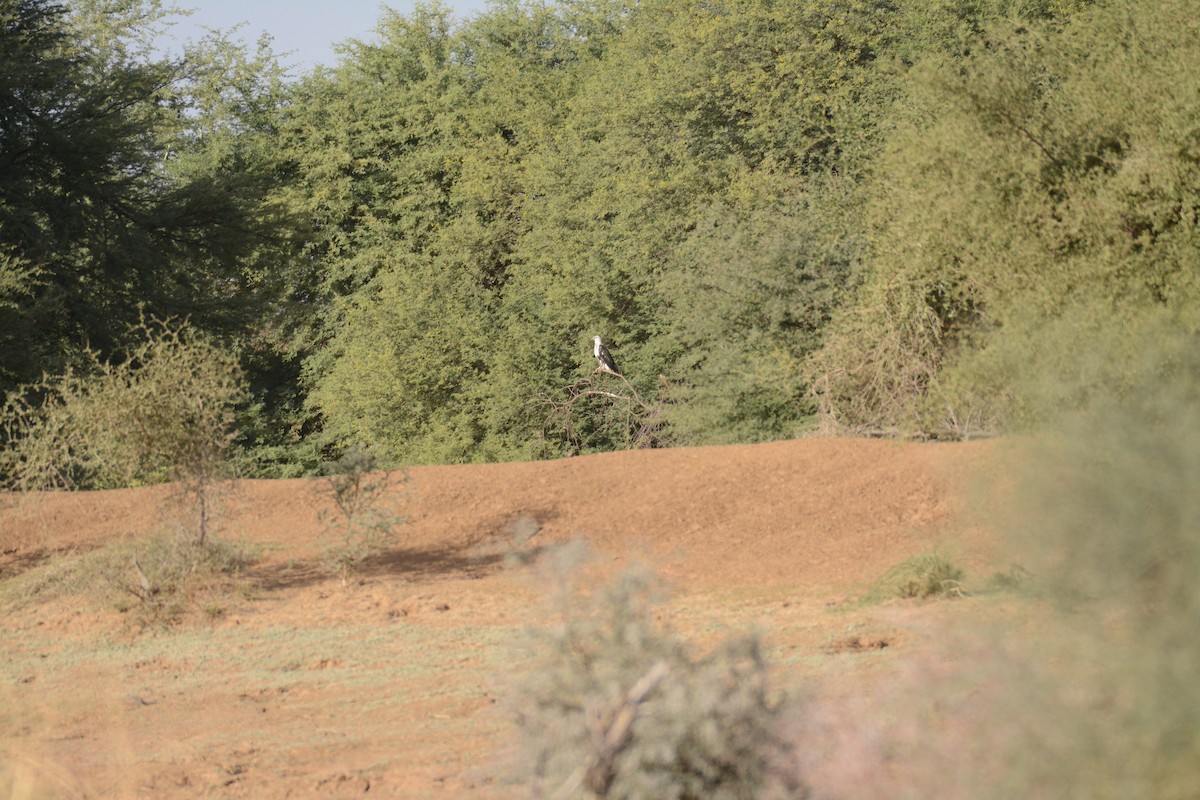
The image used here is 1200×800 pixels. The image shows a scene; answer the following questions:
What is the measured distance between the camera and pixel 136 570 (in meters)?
10.3

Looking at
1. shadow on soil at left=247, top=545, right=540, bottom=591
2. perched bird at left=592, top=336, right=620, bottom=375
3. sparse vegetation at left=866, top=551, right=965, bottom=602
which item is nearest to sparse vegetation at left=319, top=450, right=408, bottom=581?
shadow on soil at left=247, top=545, right=540, bottom=591

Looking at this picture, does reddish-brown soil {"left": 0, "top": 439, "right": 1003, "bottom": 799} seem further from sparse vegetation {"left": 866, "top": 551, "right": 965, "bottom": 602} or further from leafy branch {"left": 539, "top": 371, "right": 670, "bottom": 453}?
leafy branch {"left": 539, "top": 371, "right": 670, "bottom": 453}

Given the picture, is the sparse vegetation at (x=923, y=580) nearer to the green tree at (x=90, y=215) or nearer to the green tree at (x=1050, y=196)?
the green tree at (x=1050, y=196)

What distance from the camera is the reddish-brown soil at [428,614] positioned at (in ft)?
20.6

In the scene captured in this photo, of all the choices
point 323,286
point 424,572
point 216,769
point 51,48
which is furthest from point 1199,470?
point 323,286

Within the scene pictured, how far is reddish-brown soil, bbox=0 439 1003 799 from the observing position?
6266 millimetres

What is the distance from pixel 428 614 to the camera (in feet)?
32.7

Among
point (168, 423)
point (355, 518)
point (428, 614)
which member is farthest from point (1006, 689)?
point (355, 518)

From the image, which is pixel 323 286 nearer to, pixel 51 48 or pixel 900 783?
pixel 51 48

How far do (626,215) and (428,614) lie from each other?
16.0m

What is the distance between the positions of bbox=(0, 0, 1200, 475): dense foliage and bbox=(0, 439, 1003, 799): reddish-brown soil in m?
1.48

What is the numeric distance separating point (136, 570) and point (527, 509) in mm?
4107

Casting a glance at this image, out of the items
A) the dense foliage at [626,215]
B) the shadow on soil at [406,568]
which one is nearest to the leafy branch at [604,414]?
the dense foliage at [626,215]

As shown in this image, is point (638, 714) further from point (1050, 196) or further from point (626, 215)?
point (626, 215)
